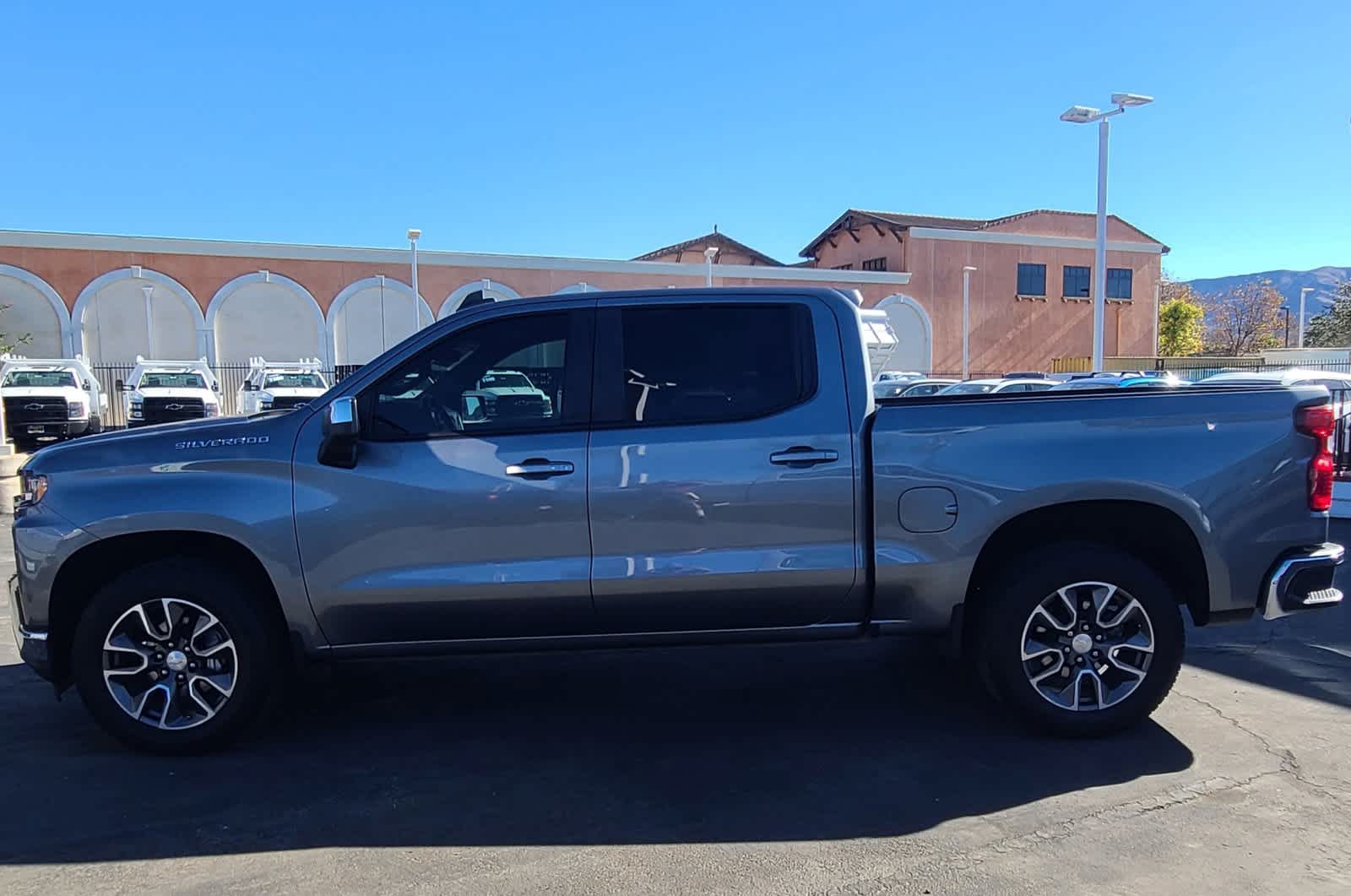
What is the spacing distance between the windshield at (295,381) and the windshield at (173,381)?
52.9 inches

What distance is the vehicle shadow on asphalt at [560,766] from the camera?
11.6ft

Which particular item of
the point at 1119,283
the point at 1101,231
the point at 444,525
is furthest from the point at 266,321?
→ the point at 1119,283

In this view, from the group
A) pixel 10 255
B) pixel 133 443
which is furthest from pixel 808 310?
pixel 10 255

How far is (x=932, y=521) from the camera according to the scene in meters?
4.14

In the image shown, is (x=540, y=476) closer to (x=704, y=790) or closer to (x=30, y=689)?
(x=704, y=790)

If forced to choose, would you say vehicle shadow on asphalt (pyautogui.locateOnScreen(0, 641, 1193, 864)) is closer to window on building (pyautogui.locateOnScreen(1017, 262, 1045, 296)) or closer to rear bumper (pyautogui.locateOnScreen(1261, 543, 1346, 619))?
rear bumper (pyautogui.locateOnScreen(1261, 543, 1346, 619))

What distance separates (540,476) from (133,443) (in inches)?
71.2

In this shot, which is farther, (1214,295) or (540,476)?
(1214,295)

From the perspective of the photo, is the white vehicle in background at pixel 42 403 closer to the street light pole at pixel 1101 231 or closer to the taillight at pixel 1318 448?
the taillight at pixel 1318 448

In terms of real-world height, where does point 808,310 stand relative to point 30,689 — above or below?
above

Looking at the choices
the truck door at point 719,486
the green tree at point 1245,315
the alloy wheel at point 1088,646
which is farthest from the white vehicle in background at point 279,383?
the green tree at point 1245,315

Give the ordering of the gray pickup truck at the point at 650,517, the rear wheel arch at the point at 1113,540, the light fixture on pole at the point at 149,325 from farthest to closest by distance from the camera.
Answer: the light fixture on pole at the point at 149,325, the rear wheel arch at the point at 1113,540, the gray pickup truck at the point at 650,517

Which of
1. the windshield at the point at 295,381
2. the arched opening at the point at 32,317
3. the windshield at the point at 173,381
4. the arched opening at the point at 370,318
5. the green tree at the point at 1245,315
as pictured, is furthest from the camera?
the green tree at the point at 1245,315

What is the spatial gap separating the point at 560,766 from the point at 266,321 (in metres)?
33.1
